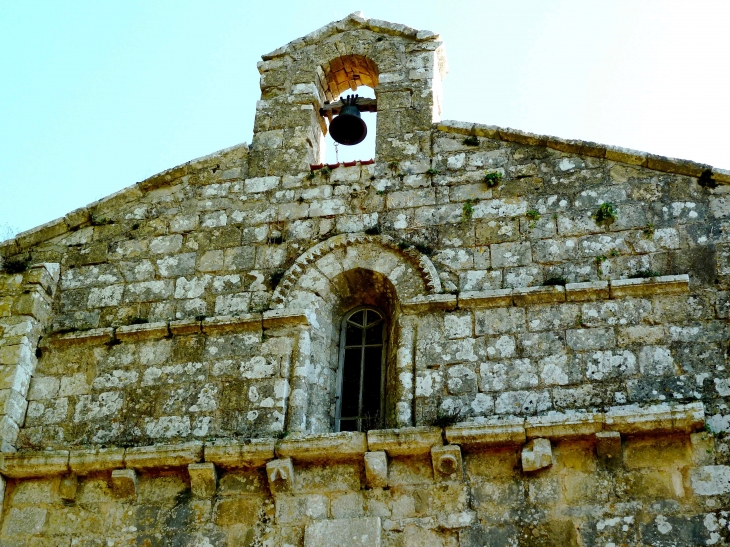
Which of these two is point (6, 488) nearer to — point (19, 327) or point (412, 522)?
point (19, 327)

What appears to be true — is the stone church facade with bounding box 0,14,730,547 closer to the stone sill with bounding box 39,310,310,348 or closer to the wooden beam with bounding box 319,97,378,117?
the stone sill with bounding box 39,310,310,348

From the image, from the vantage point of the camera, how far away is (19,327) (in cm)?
961

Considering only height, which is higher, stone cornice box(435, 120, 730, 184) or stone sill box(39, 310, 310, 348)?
stone cornice box(435, 120, 730, 184)

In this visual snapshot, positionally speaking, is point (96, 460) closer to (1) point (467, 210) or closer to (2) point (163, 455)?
(2) point (163, 455)

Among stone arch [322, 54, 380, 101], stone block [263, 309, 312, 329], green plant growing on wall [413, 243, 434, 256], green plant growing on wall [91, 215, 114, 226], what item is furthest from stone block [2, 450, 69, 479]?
stone arch [322, 54, 380, 101]

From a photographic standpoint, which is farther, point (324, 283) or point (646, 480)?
point (324, 283)

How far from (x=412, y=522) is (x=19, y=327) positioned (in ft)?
13.3

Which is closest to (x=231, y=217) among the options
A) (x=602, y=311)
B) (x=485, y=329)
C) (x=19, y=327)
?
(x=19, y=327)

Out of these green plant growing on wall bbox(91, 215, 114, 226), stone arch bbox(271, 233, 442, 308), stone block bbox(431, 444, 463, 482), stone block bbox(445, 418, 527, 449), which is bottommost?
stone block bbox(431, 444, 463, 482)

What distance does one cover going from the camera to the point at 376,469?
8031 millimetres

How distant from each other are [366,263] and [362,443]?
1.95 metres

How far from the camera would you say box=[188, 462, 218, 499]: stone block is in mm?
8289

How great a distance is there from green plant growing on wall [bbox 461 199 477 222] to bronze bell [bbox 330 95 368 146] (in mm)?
1971

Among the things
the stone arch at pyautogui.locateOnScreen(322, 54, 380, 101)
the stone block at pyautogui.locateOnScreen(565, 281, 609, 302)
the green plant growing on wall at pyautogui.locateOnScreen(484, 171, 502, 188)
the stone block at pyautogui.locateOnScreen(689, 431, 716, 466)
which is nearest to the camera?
the stone block at pyautogui.locateOnScreen(689, 431, 716, 466)
